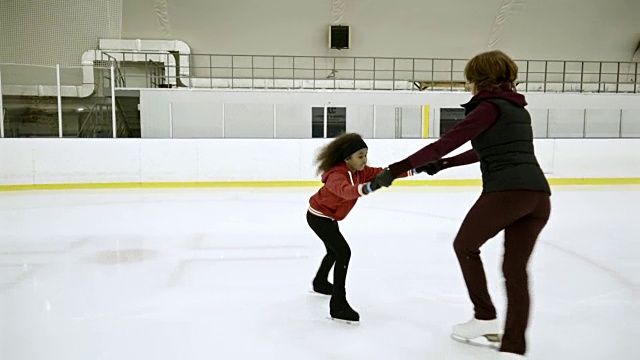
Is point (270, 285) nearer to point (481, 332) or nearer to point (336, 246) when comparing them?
point (336, 246)

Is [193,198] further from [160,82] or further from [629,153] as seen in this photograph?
[629,153]

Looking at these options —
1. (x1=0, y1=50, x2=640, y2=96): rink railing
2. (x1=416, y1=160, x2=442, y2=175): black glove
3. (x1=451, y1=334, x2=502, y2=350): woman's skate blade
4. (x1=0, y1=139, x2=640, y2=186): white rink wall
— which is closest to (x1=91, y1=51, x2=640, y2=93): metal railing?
(x1=0, y1=50, x2=640, y2=96): rink railing

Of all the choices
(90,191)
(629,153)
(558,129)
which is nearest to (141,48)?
(90,191)

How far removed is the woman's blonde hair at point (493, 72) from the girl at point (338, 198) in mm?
593

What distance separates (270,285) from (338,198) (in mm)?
828

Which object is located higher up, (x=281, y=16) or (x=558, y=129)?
(x=281, y=16)

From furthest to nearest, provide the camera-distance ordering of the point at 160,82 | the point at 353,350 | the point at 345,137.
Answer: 1. the point at 160,82
2. the point at 345,137
3. the point at 353,350

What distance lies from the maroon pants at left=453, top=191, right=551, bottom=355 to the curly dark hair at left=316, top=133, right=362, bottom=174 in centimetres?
65

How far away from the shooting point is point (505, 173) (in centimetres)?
164

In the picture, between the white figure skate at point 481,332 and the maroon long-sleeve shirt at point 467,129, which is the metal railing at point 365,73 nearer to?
the white figure skate at point 481,332

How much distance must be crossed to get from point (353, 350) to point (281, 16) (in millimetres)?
8828

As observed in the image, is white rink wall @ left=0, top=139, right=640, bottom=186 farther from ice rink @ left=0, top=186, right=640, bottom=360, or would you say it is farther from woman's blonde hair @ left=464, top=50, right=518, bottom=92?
woman's blonde hair @ left=464, top=50, right=518, bottom=92

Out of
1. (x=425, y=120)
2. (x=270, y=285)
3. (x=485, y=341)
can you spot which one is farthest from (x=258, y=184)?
(x=485, y=341)

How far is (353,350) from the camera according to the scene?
1.94m
